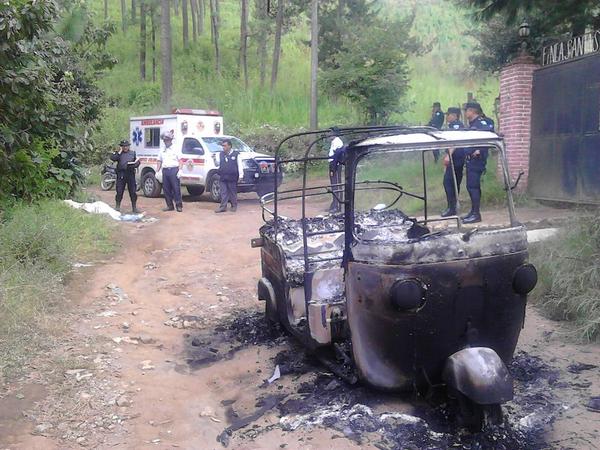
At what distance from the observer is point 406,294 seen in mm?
4215

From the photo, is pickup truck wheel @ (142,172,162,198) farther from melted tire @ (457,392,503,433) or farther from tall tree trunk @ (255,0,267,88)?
tall tree trunk @ (255,0,267,88)

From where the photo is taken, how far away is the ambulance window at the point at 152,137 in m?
18.2

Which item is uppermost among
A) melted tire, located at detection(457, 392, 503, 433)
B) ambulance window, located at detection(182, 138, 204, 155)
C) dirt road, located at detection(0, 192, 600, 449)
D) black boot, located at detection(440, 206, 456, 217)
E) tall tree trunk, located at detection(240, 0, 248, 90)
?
tall tree trunk, located at detection(240, 0, 248, 90)

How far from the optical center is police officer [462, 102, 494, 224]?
5366 millimetres

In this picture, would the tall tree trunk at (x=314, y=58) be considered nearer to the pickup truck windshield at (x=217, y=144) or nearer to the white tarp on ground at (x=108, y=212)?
the pickup truck windshield at (x=217, y=144)

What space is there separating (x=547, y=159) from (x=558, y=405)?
763cm

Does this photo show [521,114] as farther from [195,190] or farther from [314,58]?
[314,58]

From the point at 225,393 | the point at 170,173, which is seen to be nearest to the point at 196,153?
the point at 170,173

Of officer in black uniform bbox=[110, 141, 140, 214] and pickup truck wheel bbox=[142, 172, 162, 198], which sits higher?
officer in black uniform bbox=[110, 141, 140, 214]

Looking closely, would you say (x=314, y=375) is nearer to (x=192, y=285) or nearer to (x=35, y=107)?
(x=192, y=285)

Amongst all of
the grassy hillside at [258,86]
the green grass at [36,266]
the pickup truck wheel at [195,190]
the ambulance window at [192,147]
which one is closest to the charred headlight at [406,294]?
the green grass at [36,266]

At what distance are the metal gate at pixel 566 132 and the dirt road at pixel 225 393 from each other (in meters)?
4.81

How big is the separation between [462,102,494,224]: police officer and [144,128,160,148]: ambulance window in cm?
1068

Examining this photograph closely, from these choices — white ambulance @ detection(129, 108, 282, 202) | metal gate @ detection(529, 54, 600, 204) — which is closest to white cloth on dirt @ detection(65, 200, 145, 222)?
white ambulance @ detection(129, 108, 282, 202)
